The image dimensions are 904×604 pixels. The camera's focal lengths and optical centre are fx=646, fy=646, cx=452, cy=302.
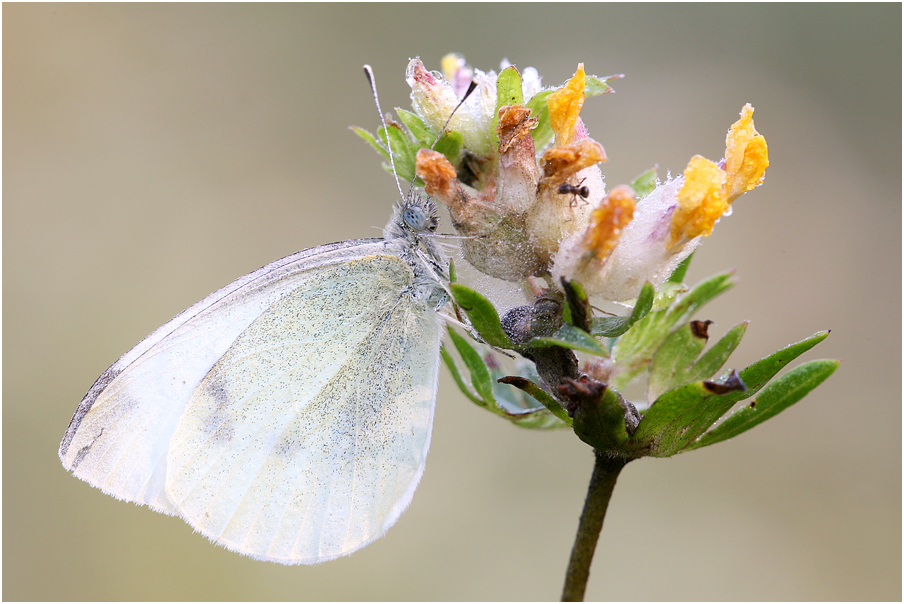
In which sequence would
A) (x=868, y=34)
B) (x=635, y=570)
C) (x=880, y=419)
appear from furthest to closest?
(x=868, y=34)
(x=880, y=419)
(x=635, y=570)

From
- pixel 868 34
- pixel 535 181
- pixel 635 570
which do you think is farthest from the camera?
pixel 868 34

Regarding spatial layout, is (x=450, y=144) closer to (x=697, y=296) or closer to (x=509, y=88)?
(x=509, y=88)

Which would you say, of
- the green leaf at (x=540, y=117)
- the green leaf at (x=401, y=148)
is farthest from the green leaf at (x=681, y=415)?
the green leaf at (x=401, y=148)

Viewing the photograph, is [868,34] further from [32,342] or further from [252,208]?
[32,342]

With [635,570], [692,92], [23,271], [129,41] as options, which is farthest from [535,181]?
[129,41]

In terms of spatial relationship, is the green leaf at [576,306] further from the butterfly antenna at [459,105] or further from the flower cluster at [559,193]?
the butterfly antenna at [459,105]

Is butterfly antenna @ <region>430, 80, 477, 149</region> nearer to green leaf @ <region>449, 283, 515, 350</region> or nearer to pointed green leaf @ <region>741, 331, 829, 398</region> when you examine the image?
green leaf @ <region>449, 283, 515, 350</region>
